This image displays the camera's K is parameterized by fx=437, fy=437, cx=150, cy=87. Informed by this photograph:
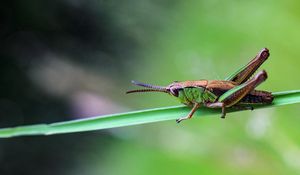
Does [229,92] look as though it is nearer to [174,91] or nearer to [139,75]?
[174,91]

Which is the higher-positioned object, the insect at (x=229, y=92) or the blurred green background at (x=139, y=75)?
the blurred green background at (x=139, y=75)

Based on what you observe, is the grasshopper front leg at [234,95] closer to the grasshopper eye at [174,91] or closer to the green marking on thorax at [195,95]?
the green marking on thorax at [195,95]

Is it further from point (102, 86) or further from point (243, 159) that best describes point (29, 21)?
point (243, 159)

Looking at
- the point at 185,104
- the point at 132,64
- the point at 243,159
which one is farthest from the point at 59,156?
the point at 185,104

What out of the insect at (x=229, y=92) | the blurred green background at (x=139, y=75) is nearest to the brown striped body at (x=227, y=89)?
the insect at (x=229, y=92)

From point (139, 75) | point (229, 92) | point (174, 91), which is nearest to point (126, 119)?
point (174, 91)

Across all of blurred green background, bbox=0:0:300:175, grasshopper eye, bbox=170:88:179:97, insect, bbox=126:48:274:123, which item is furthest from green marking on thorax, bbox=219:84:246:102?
blurred green background, bbox=0:0:300:175

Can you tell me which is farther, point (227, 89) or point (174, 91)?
point (174, 91)
